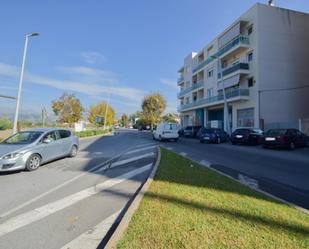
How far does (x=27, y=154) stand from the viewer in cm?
834

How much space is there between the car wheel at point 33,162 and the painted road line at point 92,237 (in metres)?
5.46

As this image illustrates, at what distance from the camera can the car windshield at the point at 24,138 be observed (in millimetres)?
9138

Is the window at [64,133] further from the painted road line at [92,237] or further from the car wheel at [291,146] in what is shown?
the car wheel at [291,146]

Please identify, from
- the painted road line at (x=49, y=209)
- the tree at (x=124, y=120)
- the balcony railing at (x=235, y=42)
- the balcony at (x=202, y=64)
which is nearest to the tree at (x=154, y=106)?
the balcony at (x=202, y=64)

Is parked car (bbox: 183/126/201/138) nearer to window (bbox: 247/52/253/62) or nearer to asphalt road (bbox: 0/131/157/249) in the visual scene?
window (bbox: 247/52/253/62)

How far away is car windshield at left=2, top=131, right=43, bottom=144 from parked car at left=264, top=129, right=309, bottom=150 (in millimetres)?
14438

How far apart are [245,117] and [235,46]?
8.85m

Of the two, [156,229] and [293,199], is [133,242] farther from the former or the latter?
[293,199]

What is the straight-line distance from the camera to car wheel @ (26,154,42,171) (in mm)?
8367

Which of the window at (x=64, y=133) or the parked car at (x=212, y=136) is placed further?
the parked car at (x=212, y=136)

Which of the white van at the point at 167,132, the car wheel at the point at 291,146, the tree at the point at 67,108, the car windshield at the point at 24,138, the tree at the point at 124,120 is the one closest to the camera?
the car windshield at the point at 24,138

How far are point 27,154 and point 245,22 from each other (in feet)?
97.6

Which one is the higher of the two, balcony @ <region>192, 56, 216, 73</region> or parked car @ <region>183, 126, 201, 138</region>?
balcony @ <region>192, 56, 216, 73</region>

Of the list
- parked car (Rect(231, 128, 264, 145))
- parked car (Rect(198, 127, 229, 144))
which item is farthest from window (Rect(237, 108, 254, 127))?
parked car (Rect(231, 128, 264, 145))
